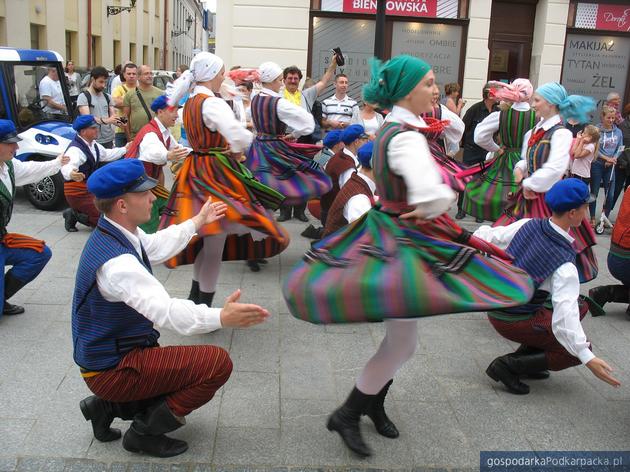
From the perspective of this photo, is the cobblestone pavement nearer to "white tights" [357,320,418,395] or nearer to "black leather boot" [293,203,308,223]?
"white tights" [357,320,418,395]

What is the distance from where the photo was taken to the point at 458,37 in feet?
38.7

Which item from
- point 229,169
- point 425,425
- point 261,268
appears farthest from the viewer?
point 261,268

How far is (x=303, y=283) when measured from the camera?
8.87 ft

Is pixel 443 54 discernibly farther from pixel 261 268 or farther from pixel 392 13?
pixel 261 268

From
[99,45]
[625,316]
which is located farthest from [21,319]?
[99,45]

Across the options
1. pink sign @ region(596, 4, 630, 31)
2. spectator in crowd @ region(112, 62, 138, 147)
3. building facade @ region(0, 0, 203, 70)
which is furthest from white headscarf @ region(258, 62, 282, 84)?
building facade @ region(0, 0, 203, 70)

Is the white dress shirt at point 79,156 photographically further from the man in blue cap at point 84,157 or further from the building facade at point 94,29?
the building facade at point 94,29

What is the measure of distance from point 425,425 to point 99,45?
26.4 meters

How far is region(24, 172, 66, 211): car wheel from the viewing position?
816 centimetres

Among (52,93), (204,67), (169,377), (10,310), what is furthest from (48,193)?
(169,377)

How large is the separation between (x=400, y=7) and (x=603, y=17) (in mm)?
3595

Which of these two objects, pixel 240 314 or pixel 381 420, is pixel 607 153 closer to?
pixel 381 420

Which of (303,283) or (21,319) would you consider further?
(21,319)

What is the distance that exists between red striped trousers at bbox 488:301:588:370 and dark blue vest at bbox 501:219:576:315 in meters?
0.06
